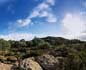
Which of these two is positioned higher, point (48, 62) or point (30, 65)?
point (48, 62)

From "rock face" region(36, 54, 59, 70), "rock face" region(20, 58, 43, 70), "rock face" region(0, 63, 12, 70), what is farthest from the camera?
"rock face" region(36, 54, 59, 70)

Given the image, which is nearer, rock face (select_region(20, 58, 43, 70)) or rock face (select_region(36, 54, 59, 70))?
rock face (select_region(20, 58, 43, 70))

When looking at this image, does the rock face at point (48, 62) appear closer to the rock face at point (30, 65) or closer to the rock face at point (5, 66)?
the rock face at point (30, 65)

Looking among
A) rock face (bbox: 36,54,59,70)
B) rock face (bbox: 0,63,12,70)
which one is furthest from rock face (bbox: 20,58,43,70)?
rock face (bbox: 0,63,12,70)

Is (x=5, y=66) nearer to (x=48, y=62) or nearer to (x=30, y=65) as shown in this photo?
(x=30, y=65)

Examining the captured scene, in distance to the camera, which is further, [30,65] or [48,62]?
[48,62]

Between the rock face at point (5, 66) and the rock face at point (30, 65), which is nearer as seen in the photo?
→ the rock face at point (30, 65)

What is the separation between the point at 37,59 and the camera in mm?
26234

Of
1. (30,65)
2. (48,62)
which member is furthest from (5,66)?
(48,62)

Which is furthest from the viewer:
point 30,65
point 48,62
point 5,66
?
point 48,62

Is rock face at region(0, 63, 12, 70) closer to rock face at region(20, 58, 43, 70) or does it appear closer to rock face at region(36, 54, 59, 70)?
rock face at region(20, 58, 43, 70)

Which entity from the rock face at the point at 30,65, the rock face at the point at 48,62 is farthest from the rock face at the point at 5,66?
the rock face at the point at 48,62

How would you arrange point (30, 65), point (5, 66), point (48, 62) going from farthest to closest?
point (48, 62), point (5, 66), point (30, 65)

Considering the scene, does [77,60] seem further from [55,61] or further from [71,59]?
[55,61]
